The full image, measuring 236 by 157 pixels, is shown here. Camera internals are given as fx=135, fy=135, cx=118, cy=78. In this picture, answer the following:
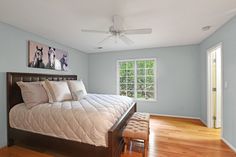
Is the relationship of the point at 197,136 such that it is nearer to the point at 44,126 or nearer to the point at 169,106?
the point at 169,106

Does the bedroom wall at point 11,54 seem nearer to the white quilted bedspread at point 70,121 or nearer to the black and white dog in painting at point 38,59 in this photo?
the black and white dog in painting at point 38,59

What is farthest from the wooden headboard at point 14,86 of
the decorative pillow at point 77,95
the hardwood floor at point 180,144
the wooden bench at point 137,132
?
the wooden bench at point 137,132

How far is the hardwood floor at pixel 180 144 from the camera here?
7.39 feet

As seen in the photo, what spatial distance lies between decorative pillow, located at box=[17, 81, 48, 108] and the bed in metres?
0.23

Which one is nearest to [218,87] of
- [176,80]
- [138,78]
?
[176,80]

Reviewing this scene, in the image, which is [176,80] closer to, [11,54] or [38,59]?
[38,59]

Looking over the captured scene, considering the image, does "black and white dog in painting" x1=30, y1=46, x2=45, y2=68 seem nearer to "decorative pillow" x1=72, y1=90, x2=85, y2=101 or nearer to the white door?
"decorative pillow" x1=72, y1=90, x2=85, y2=101

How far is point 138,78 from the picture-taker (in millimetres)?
4957

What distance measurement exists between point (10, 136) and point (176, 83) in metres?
4.45

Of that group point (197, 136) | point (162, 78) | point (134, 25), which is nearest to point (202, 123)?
point (197, 136)

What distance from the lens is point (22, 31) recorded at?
9.41 ft

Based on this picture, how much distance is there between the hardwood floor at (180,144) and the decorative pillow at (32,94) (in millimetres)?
839

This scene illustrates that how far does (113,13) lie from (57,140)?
2.20 m

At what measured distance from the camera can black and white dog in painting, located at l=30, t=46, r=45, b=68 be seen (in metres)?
3.12
